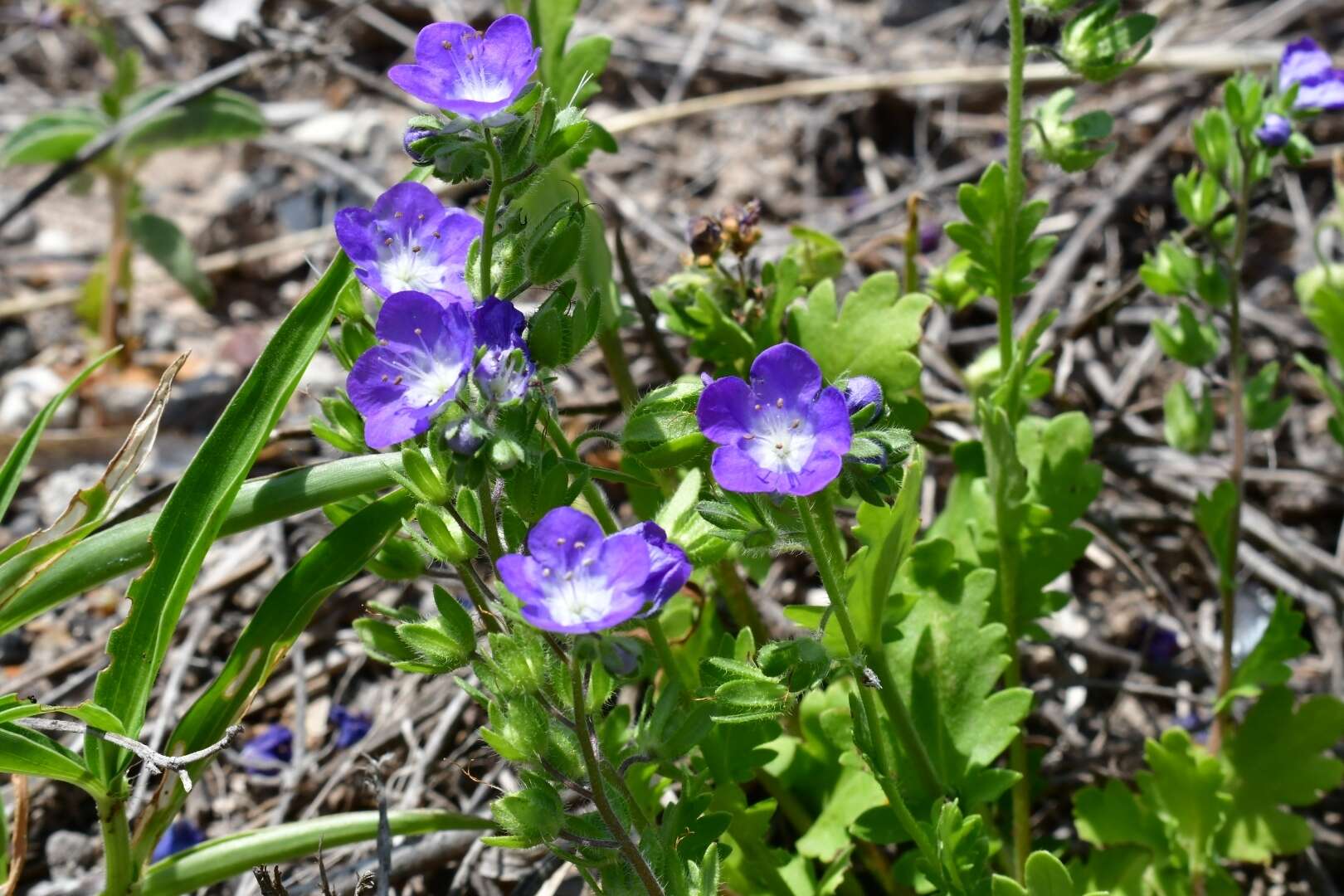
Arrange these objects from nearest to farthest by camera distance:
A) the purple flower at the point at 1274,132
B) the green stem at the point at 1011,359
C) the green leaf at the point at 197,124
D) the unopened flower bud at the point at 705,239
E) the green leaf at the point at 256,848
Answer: the green leaf at the point at 256,848
the green stem at the point at 1011,359
the purple flower at the point at 1274,132
the unopened flower bud at the point at 705,239
the green leaf at the point at 197,124

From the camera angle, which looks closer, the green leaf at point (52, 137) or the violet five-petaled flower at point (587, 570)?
the violet five-petaled flower at point (587, 570)

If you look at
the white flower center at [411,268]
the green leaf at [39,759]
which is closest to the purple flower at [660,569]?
the white flower center at [411,268]

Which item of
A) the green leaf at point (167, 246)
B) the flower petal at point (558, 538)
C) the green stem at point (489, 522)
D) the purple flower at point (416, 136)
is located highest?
the green leaf at point (167, 246)

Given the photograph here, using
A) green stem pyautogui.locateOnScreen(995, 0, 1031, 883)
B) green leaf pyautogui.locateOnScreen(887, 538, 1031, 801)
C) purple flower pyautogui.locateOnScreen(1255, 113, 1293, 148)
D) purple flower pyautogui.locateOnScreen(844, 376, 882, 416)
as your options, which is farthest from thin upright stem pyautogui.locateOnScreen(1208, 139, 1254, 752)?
purple flower pyautogui.locateOnScreen(844, 376, 882, 416)

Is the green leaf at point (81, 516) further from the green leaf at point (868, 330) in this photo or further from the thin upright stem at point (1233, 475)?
the thin upright stem at point (1233, 475)

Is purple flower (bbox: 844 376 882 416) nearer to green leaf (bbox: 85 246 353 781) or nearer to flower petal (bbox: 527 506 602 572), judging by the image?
flower petal (bbox: 527 506 602 572)

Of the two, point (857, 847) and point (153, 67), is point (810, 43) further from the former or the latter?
point (857, 847)

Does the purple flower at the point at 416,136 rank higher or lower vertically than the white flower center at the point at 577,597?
higher
